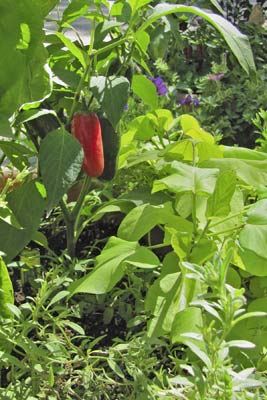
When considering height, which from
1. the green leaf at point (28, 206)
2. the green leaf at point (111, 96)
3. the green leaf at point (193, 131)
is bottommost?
Answer: the green leaf at point (28, 206)

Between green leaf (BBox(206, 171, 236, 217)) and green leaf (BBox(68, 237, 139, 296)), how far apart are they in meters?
0.12

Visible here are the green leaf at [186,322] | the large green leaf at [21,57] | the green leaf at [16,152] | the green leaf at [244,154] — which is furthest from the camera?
the green leaf at [244,154]

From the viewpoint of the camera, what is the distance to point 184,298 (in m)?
0.98

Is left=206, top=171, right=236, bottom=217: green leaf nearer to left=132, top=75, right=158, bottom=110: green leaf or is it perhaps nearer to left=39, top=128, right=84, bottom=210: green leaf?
left=39, top=128, right=84, bottom=210: green leaf

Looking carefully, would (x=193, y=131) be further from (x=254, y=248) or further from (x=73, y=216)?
(x=254, y=248)

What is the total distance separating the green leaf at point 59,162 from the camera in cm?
101

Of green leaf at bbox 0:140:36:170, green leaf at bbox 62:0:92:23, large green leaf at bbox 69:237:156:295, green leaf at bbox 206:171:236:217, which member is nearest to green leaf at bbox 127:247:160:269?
large green leaf at bbox 69:237:156:295

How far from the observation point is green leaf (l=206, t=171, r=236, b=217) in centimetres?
106

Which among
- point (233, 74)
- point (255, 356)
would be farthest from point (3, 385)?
point (233, 74)

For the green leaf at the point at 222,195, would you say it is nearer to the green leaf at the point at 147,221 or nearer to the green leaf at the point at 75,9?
the green leaf at the point at 147,221

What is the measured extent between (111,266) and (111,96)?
0.23 meters

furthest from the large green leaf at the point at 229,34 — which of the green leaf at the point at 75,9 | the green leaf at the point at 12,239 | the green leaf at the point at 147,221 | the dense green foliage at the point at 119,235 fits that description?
the green leaf at the point at 12,239

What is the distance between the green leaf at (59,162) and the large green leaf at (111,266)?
4.5 inches

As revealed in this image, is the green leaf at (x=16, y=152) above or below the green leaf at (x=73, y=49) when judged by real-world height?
below
